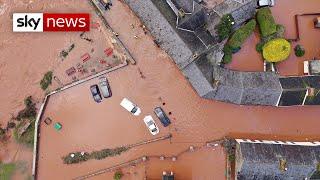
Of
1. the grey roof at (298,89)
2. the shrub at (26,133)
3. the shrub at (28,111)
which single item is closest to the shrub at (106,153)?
the shrub at (26,133)

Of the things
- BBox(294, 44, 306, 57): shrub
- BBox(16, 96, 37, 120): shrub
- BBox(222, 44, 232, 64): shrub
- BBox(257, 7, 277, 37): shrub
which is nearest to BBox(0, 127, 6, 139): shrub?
BBox(16, 96, 37, 120): shrub

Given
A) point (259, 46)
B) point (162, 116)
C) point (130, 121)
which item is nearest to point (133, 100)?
point (130, 121)

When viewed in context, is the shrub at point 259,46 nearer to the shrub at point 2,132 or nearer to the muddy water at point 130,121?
the muddy water at point 130,121

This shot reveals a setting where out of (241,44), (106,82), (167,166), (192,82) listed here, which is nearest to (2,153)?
(106,82)

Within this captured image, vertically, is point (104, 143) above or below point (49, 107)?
below

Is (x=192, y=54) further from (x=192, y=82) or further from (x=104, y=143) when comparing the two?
(x=104, y=143)

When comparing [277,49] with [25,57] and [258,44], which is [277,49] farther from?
[25,57]
